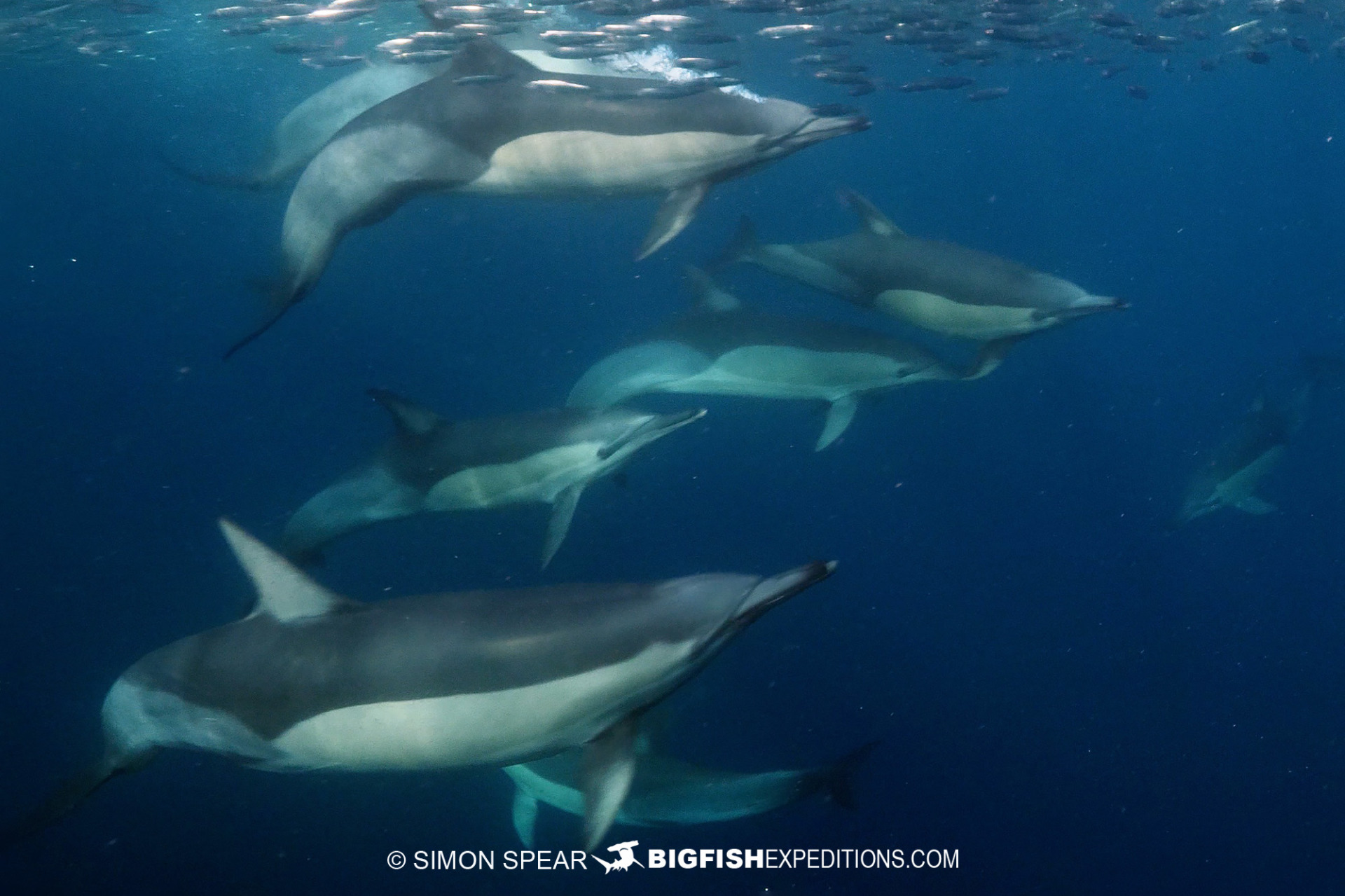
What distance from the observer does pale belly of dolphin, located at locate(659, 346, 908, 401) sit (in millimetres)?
8297

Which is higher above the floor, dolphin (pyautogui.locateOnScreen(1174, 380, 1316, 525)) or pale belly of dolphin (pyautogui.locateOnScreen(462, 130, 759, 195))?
pale belly of dolphin (pyautogui.locateOnScreen(462, 130, 759, 195))

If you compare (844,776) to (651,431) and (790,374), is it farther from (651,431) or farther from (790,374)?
(790,374)

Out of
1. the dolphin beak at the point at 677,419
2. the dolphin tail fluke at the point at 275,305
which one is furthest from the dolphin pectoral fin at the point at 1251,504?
the dolphin tail fluke at the point at 275,305

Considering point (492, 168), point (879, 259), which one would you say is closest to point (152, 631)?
point (492, 168)

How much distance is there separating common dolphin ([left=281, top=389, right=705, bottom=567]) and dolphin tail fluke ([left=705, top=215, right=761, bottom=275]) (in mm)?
2359

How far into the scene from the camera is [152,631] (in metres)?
9.59

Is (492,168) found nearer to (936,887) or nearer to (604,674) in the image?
(604,674)

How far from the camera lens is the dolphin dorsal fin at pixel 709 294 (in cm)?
849

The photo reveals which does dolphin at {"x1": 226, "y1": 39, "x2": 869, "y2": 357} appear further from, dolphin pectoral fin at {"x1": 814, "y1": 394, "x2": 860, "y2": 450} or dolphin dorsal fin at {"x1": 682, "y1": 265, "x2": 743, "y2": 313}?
Answer: dolphin pectoral fin at {"x1": 814, "y1": 394, "x2": 860, "y2": 450}

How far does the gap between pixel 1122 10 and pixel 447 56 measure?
21310 mm

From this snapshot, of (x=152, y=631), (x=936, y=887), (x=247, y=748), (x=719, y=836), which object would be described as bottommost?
(x=936, y=887)

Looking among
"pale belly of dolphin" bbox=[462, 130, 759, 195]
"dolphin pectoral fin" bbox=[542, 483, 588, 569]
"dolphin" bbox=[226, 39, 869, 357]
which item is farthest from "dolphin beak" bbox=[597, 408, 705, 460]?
"pale belly of dolphin" bbox=[462, 130, 759, 195]

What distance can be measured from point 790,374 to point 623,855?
486cm

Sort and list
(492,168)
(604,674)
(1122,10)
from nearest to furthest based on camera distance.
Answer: (604,674) → (492,168) → (1122,10)
